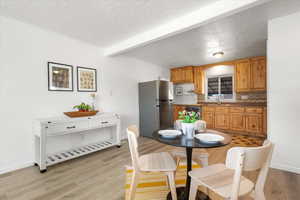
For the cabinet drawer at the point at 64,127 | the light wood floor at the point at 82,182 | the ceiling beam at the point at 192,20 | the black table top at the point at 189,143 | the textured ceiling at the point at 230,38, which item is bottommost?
the light wood floor at the point at 82,182

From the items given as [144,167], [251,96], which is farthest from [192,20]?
[251,96]

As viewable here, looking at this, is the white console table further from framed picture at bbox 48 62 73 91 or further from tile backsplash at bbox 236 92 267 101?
tile backsplash at bbox 236 92 267 101

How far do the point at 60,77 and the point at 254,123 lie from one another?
503 cm

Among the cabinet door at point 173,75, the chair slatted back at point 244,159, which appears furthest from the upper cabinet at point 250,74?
the chair slatted back at point 244,159

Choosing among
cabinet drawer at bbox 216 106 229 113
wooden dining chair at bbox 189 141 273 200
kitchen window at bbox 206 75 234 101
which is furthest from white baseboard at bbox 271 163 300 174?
kitchen window at bbox 206 75 234 101

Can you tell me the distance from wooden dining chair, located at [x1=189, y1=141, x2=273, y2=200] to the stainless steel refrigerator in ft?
8.94

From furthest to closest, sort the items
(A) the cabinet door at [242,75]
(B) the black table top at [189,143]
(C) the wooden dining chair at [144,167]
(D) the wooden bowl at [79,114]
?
(A) the cabinet door at [242,75] < (D) the wooden bowl at [79,114] < (C) the wooden dining chair at [144,167] < (B) the black table top at [189,143]

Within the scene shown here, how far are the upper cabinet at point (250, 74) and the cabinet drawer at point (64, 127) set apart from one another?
461 centimetres

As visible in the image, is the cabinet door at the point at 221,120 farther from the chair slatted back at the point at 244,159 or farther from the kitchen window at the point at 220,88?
the chair slatted back at the point at 244,159

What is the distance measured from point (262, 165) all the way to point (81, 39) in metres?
3.45

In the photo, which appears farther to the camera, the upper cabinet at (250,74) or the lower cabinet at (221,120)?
the lower cabinet at (221,120)

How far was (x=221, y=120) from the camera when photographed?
4.47 meters

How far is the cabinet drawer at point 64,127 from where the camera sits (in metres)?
2.21

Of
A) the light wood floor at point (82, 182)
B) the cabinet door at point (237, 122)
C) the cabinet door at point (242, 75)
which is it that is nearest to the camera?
the light wood floor at point (82, 182)
